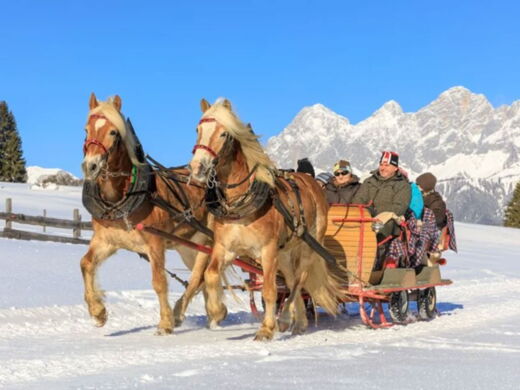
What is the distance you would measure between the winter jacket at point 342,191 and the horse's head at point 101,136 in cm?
371

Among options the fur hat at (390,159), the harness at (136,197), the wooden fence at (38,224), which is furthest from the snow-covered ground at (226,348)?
the wooden fence at (38,224)

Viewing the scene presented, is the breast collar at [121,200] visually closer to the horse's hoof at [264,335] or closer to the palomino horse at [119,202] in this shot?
the palomino horse at [119,202]

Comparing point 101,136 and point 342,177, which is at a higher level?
point 101,136

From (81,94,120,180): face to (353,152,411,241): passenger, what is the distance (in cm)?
367

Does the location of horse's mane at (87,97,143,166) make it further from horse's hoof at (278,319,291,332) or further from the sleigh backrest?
the sleigh backrest

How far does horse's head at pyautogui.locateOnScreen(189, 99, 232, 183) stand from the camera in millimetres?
6496

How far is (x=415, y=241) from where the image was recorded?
9672mm

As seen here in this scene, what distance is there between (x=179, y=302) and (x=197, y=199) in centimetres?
119

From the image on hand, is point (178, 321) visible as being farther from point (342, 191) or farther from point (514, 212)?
point (514, 212)

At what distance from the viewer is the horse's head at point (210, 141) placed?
6.50m

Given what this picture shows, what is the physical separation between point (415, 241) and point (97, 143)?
4.77 m

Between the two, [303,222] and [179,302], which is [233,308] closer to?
[179,302]

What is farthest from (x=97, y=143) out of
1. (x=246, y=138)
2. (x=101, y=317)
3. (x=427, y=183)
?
(x=427, y=183)

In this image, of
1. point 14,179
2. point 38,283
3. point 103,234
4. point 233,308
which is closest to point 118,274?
point 38,283
